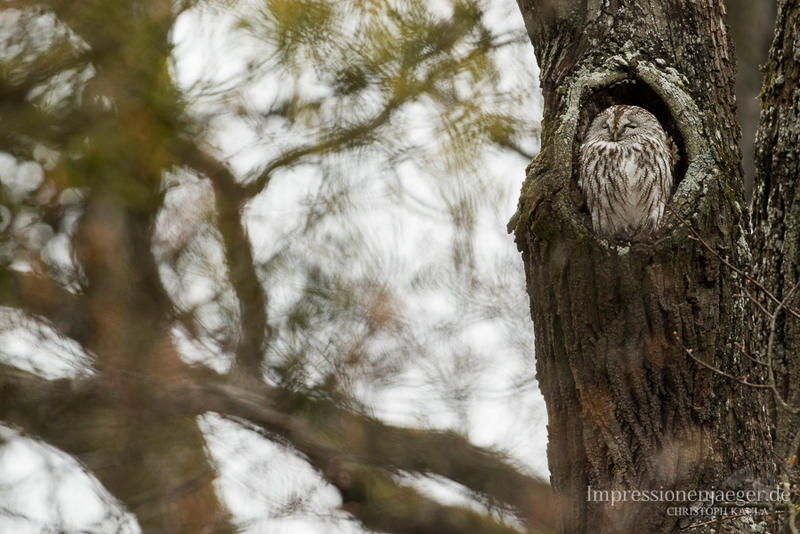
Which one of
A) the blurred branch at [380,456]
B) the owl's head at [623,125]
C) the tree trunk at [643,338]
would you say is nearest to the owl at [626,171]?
the owl's head at [623,125]

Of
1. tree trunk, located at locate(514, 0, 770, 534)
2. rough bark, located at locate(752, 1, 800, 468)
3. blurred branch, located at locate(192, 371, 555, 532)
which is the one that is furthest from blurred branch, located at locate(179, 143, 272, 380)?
rough bark, located at locate(752, 1, 800, 468)

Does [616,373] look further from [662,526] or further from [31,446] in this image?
[31,446]

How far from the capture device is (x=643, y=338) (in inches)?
101

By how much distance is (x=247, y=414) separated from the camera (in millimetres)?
3510

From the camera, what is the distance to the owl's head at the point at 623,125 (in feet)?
10.7

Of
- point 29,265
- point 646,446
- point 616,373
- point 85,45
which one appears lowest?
point 646,446

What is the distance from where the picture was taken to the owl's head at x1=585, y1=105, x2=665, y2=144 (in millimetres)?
3252

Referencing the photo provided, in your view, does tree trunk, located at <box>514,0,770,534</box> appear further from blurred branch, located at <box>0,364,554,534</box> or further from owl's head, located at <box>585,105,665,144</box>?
blurred branch, located at <box>0,364,554,534</box>

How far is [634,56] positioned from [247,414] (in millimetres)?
1817

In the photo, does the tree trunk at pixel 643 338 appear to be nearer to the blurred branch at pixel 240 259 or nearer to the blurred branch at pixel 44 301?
the blurred branch at pixel 240 259

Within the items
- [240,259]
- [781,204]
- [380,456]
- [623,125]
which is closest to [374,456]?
[380,456]

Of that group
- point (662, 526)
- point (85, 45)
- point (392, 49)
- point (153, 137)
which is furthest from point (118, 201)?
point (662, 526)

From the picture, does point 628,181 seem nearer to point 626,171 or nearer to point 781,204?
point 626,171

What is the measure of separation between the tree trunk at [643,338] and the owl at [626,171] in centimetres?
Answer: 46
